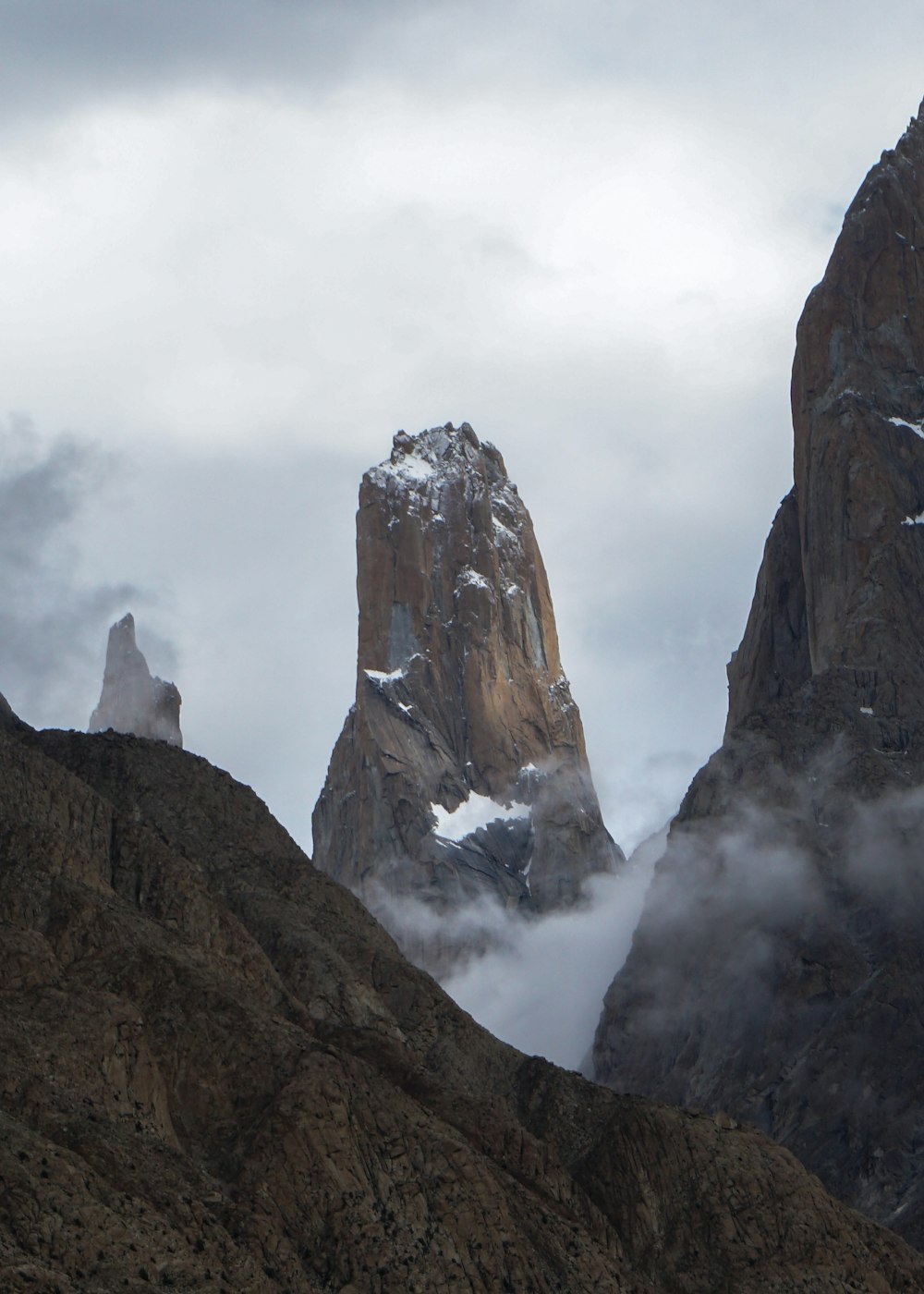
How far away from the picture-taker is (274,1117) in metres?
110

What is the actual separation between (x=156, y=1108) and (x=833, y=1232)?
103 ft

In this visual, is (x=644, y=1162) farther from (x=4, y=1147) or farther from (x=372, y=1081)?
(x=4, y=1147)

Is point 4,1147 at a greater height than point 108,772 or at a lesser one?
lesser

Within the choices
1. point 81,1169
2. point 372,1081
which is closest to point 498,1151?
point 372,1081

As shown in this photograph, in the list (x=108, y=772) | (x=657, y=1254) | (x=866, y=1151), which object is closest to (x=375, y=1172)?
(x=657, y=1254)

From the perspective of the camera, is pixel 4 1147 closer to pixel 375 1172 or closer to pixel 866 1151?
pixel 375 1172

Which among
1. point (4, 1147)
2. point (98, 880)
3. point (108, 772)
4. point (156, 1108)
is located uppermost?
point (108, 772)

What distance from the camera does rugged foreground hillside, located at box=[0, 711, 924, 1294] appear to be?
317 feet

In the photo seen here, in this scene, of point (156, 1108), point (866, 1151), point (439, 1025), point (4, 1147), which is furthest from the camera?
point (866, 1151)

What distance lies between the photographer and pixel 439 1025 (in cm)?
13288

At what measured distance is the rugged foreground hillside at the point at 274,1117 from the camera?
96500mm

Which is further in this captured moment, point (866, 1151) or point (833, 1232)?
point (866, 1151)

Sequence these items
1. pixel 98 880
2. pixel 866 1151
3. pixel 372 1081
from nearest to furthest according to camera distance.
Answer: pixel 372 1081 < pixel 98 880 < pixel 866 1151

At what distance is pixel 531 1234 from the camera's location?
109 metres
